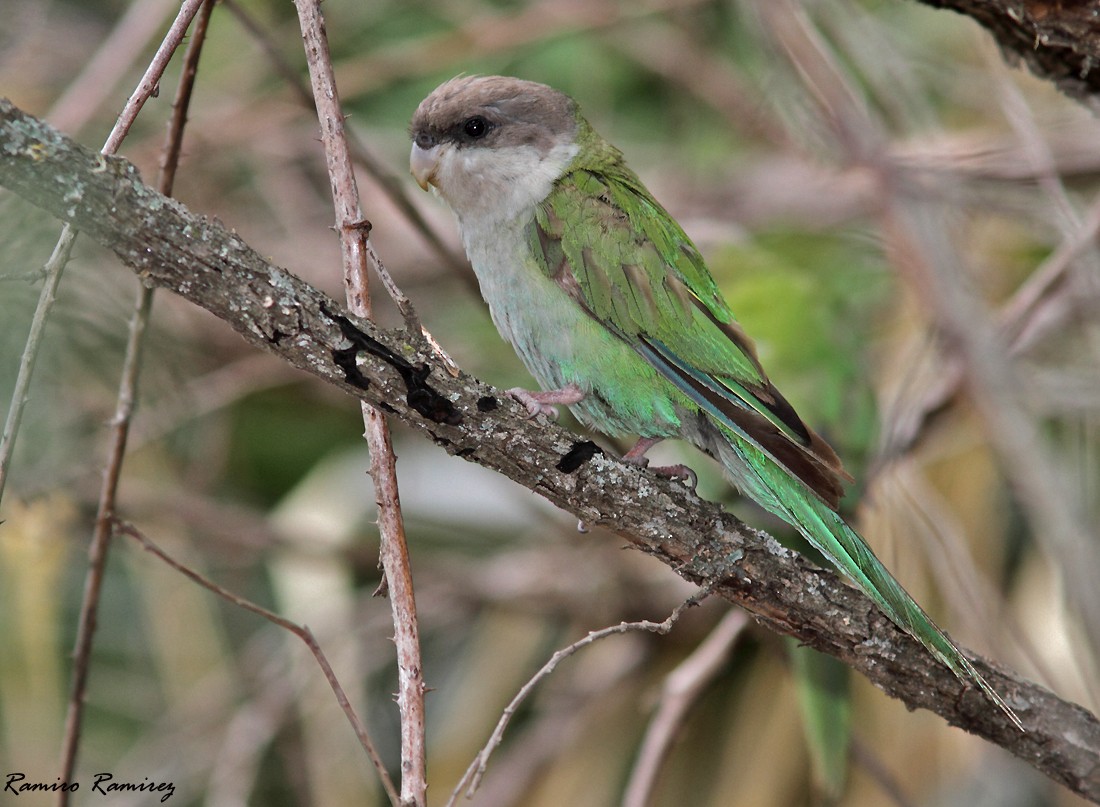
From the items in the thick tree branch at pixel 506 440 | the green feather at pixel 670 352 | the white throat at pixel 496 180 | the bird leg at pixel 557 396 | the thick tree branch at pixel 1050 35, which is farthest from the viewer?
the white throat at pixel 496 180

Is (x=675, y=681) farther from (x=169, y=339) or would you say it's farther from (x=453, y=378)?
(x=169, y=339)

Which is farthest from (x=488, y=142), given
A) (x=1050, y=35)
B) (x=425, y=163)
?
(x=1050, y=35)

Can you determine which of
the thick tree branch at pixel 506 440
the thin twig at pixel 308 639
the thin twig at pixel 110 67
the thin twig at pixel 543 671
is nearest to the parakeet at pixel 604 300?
the thick tree branch at pixel 506 440

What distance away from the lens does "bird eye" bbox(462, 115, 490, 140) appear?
9.62 feet

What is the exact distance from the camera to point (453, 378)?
1879mm

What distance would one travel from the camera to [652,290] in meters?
2.65

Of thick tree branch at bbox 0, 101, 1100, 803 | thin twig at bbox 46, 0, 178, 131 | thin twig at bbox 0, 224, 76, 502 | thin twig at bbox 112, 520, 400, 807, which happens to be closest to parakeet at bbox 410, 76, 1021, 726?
thick tree branch at bbox 0, 101, 1100, 803

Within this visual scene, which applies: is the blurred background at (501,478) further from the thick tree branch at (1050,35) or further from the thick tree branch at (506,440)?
the thick tree branch at (506,440)

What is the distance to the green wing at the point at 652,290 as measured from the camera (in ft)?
8.21

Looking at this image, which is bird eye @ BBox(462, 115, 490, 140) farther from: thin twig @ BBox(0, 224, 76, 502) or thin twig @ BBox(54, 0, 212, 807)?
thin twig @ BBox(0, 224, 76, 502)

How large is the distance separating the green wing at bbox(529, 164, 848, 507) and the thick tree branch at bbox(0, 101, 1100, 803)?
14.6 inches

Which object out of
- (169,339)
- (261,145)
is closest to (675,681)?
(169,339)

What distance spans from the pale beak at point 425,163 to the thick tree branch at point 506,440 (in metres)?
1.21

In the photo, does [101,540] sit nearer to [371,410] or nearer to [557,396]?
[371,410]
